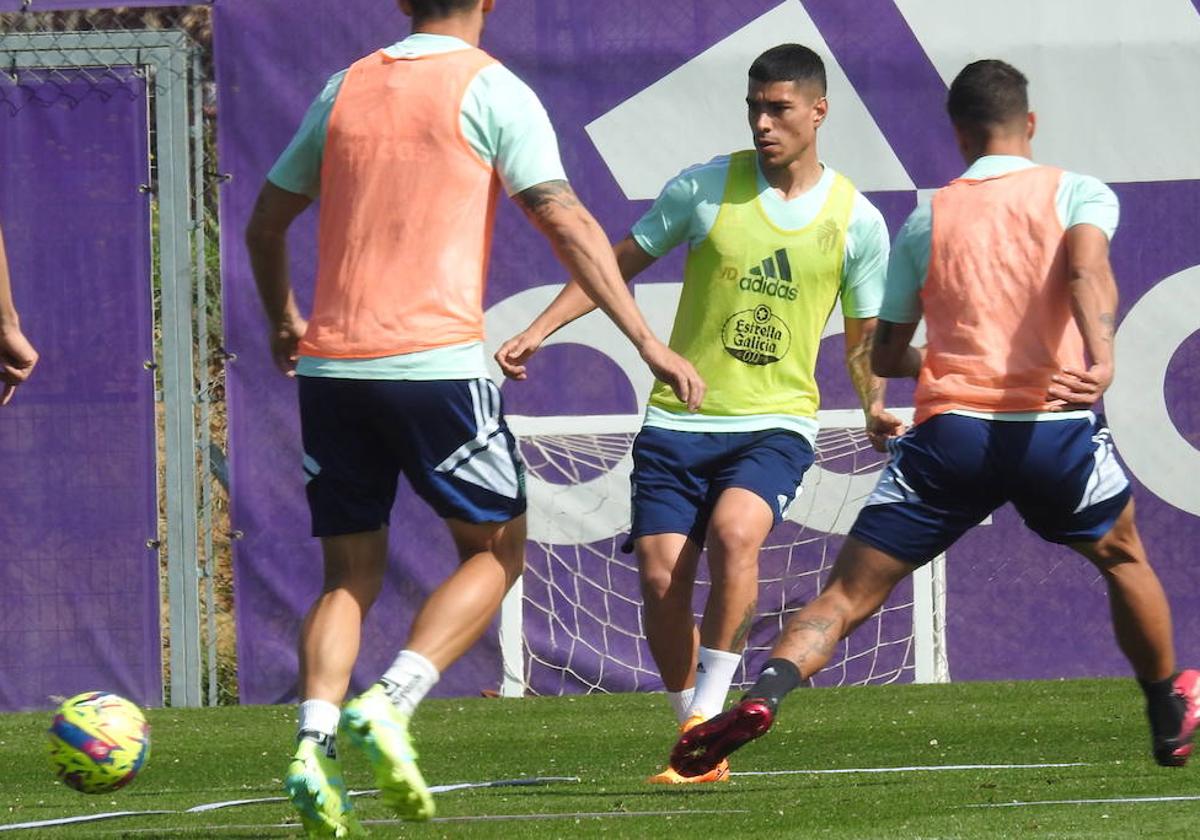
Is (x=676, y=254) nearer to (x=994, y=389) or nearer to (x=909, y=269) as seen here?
(x=909, y=269)

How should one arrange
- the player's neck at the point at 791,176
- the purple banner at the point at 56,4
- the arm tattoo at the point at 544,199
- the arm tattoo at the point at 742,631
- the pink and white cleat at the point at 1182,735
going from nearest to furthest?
the arm tattoo at the point at 544,199
the pink and white cleat at the point at 1182,735
the arm tattoo at the point at 742,631
the player's neck at the point at 791,176
the purple banner at the point at 56,4

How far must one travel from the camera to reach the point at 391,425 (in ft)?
14.8

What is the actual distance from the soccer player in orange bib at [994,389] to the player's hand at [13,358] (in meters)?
1.76

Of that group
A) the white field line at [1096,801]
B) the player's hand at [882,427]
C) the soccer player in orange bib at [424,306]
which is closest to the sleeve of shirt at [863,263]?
the player's hand at [882,427]

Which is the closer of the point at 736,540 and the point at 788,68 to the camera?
the point at 736,540

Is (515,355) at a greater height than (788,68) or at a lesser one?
lesser

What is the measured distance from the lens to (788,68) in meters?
6.36

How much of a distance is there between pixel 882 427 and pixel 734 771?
52.8 inches

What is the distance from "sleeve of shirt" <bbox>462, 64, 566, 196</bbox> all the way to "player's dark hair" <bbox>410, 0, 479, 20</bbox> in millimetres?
177

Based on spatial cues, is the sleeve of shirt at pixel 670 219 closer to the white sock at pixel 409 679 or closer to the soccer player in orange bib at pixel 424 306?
the soccer player in orange bib at pixel 424 306

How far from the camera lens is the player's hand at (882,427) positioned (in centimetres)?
597

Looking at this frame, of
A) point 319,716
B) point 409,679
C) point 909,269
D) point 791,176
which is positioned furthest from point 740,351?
point 319,716

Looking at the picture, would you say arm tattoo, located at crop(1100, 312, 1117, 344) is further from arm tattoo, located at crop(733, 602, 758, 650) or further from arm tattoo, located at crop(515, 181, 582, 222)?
arm tattoo, located at crop(733, 602, 758, 650)

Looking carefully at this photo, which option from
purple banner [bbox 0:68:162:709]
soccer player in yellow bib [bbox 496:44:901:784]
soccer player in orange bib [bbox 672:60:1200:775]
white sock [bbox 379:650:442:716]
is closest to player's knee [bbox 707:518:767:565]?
soccer player in yellow bib [bbox 496:44:901:784]
